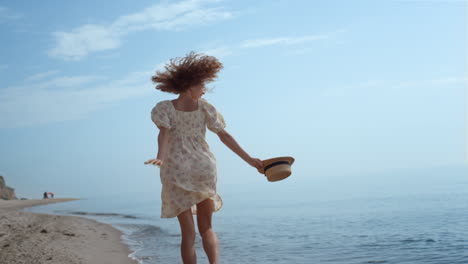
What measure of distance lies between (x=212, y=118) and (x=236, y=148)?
1.09 ft

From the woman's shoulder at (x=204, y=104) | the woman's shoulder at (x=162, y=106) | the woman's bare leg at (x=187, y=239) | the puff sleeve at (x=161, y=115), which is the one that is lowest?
the woman's bare leg at (x=187, y=239)

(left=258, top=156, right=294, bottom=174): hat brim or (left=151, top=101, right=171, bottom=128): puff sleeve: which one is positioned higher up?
(left=151, top=101, right=171, bottom=128): puff sleeve

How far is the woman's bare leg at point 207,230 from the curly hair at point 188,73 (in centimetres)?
95

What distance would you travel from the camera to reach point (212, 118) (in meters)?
4.18

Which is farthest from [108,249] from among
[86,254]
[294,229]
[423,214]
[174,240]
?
[423,214]

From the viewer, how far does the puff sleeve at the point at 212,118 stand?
4188 mm

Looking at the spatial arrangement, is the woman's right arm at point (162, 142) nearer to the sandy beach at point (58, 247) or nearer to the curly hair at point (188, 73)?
the curly hair at point (188, 73)

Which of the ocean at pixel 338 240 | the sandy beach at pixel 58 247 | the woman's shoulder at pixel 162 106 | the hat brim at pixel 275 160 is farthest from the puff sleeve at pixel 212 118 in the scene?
the sandy beach at pixel 58 247

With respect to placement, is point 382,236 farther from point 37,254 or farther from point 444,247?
point 37,254

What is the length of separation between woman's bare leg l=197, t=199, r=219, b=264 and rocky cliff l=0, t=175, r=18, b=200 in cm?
4919

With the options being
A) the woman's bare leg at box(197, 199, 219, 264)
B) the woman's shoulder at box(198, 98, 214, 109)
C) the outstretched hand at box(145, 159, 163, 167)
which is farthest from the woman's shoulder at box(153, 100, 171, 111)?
the woman's bare leg at box(197, 199, 219, 264)

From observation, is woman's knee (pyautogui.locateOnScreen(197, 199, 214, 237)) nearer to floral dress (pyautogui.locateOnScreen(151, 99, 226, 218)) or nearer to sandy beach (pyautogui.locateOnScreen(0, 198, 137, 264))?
floral dress (pyautogui.locateOnScreen(151, 99, 226, 218))

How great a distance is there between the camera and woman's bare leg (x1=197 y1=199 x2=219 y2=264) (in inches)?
156

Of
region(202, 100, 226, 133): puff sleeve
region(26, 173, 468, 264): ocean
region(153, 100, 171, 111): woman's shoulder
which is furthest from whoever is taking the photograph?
region(26, 173, 468, 264): ocean
